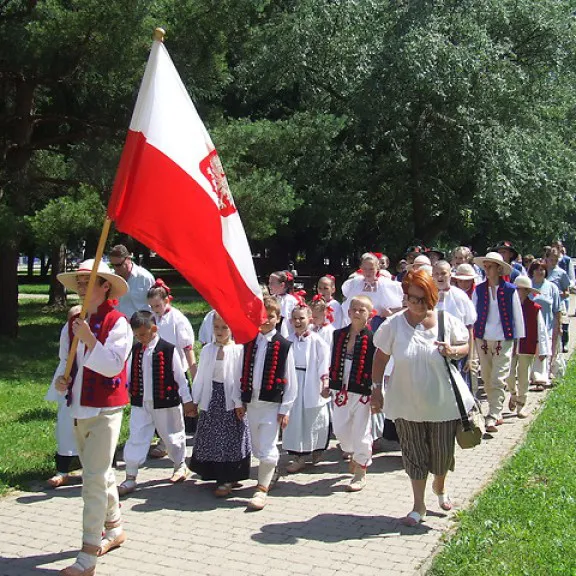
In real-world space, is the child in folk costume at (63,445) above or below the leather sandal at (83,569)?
above

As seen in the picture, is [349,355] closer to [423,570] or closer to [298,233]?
[423,570]

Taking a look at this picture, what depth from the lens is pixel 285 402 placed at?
23.2 ft

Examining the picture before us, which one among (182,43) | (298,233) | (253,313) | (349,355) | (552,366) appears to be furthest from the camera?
(298,233)

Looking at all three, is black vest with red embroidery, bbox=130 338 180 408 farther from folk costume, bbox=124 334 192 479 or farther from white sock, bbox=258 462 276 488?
white sock, bbox=258 462 276 488

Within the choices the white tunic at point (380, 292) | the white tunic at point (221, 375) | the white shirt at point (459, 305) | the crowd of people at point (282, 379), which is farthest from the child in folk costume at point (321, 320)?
the white tunic at point (221, 375)

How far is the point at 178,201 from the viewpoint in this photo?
5.48 m

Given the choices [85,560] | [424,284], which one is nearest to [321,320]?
[424,284]

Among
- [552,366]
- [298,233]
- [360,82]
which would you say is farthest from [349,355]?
[298,233]

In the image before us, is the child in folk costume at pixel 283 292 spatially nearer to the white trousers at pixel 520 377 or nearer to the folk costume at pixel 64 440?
the folk costume at pixel 64 440

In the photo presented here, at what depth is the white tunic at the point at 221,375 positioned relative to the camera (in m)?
7.20

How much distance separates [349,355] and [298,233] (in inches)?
1000

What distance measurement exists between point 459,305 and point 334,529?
3601 mm

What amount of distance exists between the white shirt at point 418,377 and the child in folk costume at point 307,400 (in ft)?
5.85

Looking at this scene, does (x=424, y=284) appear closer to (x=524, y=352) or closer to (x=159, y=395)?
(x=159, y=395)
